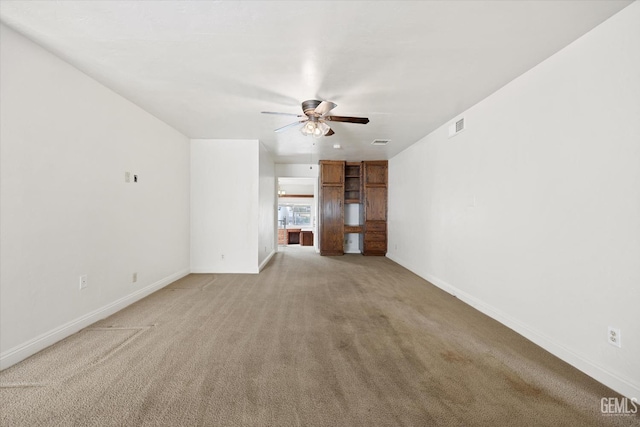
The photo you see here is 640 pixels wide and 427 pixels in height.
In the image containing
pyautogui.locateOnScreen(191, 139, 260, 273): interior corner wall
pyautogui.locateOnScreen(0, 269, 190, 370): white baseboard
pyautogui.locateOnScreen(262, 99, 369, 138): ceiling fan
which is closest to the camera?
pyautogui.locateOnScreen(0, 269, 190, 370): white baseboard

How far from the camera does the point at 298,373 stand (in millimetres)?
1812

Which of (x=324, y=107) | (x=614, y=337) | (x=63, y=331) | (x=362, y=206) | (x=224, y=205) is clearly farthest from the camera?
(x=362, y=206)

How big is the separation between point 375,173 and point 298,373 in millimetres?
5565

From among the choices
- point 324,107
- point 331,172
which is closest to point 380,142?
point 331,172

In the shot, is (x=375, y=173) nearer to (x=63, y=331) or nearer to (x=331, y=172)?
(x=331, y=172)

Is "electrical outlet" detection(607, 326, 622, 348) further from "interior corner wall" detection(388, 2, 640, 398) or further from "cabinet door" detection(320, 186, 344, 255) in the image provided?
"cabinet door" detection(320, 186, 344, 255)

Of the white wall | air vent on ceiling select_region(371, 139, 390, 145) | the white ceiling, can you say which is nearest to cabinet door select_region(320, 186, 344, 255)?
air vent on ceiling select_region(371, 139, 390, 145)

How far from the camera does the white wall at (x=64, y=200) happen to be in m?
1.88

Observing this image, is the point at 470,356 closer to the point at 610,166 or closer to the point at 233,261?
the point at 610,166

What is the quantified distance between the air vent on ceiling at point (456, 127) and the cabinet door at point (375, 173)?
3.06m

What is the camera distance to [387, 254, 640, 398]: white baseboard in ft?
5.32

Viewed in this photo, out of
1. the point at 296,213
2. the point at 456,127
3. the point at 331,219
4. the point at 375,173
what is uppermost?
the point at 456,127

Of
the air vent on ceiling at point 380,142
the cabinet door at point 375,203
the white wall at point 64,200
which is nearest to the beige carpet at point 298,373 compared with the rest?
the white wall at point 64,200

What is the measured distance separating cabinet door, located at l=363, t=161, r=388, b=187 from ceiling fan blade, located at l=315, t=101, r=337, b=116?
4.06 m
